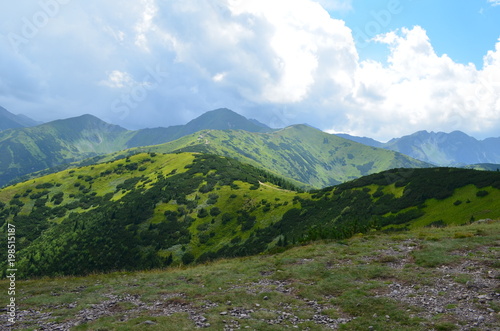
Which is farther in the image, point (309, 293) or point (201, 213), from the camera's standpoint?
point (201, 213)

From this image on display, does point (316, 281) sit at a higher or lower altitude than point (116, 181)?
lower

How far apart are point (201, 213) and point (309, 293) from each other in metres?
82.6

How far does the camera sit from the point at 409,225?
46688 millimetres

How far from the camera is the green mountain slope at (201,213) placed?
50.8 meters

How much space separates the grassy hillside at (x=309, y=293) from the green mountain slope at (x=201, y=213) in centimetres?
1019

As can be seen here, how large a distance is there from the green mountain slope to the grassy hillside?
1019 centimetres

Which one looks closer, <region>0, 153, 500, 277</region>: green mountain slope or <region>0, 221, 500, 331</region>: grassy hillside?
<region>0, 221, 500, 331</region>: grassy hillside

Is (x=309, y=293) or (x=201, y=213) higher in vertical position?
(x=309, y=293)

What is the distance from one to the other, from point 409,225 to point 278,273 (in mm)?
33599

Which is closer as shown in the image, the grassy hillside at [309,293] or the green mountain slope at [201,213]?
the grassy hillside at [309,293]

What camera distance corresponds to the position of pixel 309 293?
18.8m

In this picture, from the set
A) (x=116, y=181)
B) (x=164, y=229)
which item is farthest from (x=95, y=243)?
(x=116, y=181)

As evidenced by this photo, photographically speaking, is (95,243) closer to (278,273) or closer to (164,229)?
(164,229)

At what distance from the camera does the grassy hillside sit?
14422mm
